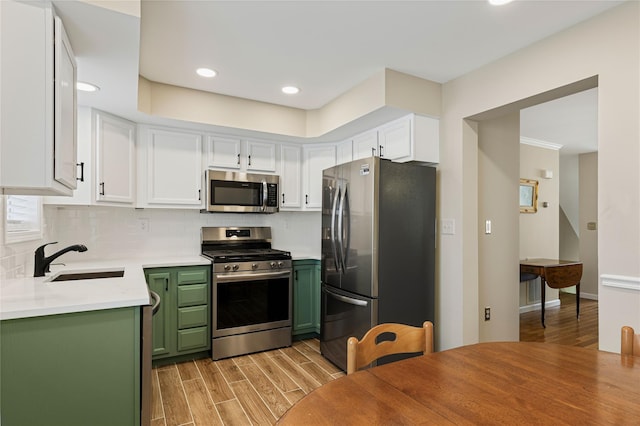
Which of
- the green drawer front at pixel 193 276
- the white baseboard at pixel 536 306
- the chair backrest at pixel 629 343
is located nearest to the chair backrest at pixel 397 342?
the chair backrest at pixel 629 343

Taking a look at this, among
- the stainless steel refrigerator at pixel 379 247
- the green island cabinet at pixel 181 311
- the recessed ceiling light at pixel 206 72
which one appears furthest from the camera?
the green island cabinet at pixel 181 311

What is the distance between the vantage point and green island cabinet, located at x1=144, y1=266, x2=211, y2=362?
298cm

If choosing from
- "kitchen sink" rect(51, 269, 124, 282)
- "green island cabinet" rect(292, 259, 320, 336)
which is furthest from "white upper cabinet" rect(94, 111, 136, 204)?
"green island cabinet" rect(292, 259, 320, 336)

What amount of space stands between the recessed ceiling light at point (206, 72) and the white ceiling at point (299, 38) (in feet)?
0.18

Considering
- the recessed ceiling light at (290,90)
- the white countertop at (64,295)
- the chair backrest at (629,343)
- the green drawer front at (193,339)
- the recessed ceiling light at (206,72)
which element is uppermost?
the recessed ceiling light at (206,72)

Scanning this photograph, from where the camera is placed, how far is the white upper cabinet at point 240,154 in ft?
11.5

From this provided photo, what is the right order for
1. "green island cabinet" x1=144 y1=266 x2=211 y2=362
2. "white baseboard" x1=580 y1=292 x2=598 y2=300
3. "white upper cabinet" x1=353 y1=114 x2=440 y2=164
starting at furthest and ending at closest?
"white baseboard" x1=580 y1=292 x2=598 y2=300 → "green island cabinet" x1=144 y1=266 x2=211 y2=362 → "white upper cabinet" x1=353 y1=114 x2=440 y2=164

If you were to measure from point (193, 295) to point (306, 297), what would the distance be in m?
1.13

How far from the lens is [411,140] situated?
113 inches

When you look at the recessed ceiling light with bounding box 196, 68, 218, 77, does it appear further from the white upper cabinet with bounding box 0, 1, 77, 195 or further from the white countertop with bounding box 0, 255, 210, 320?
the white countertop with bounding box 0, 255, 210, 320

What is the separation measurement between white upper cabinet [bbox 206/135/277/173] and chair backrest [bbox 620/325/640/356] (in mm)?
3115

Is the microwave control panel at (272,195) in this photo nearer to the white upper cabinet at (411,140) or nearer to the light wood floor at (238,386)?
the white upper cabinet at (411,140)

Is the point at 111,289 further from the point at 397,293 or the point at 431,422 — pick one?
the point at 397,293

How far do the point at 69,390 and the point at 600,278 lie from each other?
2.65 metres
